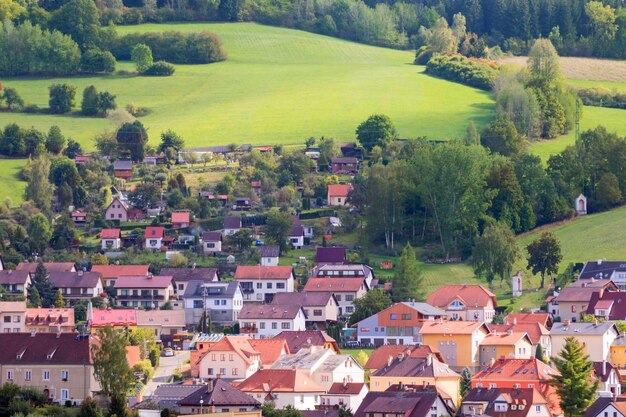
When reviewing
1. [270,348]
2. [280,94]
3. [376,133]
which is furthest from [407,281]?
[280,94]

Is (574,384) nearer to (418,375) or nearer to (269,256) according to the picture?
(418,375)

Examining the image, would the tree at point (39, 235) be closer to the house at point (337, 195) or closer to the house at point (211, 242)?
the house at point (211, 242)

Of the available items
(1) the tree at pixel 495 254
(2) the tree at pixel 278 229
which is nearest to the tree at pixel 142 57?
(2) the tree at pixel 278 229

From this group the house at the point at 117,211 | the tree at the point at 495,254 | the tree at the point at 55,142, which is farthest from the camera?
the tree at the point at 55,142

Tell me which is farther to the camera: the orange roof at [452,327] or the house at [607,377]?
the orange roof at [452,327]

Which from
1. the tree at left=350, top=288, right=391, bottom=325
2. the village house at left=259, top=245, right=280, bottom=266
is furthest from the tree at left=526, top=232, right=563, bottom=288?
the village house at left=259, top=245, right=280, bottom=266

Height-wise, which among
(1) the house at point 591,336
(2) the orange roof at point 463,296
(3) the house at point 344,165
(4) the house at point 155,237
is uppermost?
(1) the house at point 591,336

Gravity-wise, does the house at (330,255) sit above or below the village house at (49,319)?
above

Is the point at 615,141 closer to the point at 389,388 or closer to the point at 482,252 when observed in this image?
the point at 482,252
